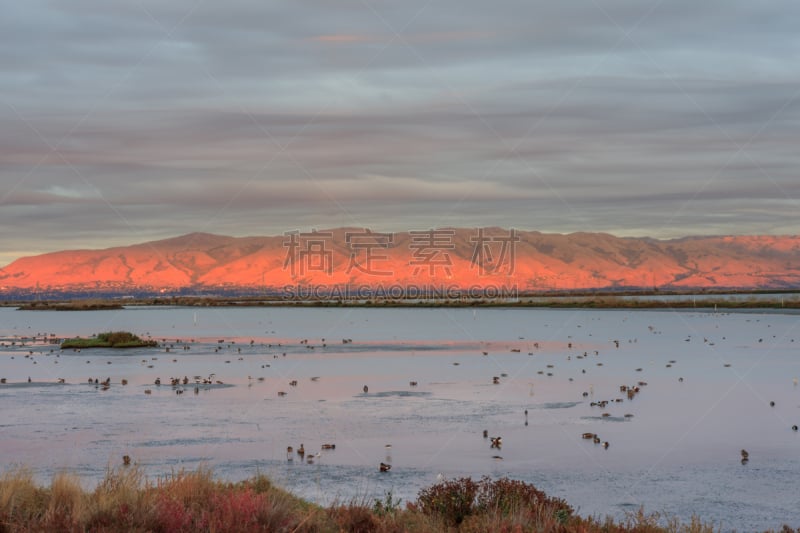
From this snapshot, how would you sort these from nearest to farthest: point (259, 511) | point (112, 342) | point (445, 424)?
point (259, 511) < point (445, 424) < point (112, 342)

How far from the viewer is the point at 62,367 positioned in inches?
1719

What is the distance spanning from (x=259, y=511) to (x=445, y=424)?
12745 millimetres

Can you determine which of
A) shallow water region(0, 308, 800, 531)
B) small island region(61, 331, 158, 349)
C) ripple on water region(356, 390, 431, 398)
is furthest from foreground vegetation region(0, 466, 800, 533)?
small island region(61, 331, 158, 349)

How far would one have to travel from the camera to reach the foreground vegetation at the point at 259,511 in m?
10.7

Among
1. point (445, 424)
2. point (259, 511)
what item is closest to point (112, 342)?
point (445, 424)

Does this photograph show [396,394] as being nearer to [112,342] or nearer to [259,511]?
[259,511]

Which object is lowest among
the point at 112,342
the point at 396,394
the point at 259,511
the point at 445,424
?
the point at 445,424

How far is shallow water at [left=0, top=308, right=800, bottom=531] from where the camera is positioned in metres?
16.3

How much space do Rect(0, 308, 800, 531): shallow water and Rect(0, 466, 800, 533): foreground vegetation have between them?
205 cm

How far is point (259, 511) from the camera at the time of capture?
11.1m

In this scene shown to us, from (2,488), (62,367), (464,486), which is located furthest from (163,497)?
(62,367)

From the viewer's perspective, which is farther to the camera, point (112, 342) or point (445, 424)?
point (112, 342)

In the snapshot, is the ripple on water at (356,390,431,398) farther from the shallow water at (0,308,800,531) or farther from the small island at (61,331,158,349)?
the small island at (61,331,158,349)

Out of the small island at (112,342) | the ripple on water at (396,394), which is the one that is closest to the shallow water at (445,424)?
the ripple on water at (396,394)
